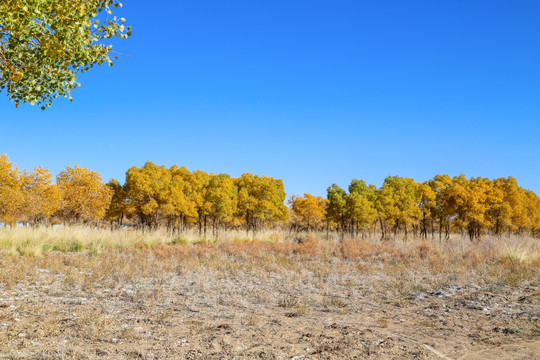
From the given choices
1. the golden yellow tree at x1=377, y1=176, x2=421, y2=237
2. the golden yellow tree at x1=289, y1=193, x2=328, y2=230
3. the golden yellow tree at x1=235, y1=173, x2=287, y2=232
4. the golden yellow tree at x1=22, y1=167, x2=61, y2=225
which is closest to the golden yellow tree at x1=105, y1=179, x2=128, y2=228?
the golden yellow tree at x1=22, y1=167, x2=61, y2=225

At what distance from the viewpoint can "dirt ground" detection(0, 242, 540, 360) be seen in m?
5.86

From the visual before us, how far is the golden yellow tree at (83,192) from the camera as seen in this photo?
146 feet

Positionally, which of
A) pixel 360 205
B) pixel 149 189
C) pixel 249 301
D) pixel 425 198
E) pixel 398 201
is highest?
pixel 149 189

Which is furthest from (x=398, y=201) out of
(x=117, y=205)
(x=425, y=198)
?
(x=117, y=205)

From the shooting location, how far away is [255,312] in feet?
28.0

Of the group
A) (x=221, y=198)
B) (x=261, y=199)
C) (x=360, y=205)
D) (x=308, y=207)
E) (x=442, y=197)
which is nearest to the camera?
(x=360, y=205)

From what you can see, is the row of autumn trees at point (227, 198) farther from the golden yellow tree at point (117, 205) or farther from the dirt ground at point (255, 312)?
the dirt ground at point (255, 312)

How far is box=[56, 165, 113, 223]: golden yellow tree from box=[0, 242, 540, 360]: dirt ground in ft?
105

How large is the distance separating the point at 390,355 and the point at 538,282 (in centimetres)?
871

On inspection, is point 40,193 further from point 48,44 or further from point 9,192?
point 48,44

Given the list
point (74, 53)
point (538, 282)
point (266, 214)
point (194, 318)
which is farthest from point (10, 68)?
point (266, 214)

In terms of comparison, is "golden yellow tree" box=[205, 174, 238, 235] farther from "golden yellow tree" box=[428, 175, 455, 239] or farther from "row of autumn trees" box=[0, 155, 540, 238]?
"golden yellow tree" box=[428, 175, 455, 239]

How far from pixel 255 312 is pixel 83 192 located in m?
43.1

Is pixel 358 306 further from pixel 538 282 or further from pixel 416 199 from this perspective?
pixel 416 199
